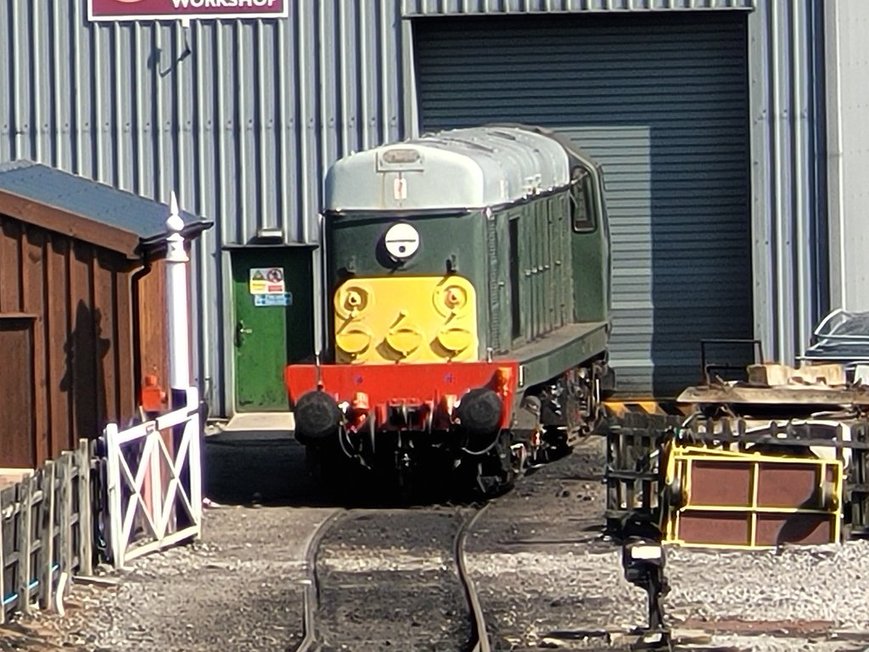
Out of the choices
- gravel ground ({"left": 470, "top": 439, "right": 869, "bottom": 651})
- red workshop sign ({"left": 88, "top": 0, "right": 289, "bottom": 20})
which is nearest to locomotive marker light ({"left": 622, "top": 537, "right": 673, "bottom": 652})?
gravel ground ({"left": 470, "top": 439, "right": 869, "bottom": 651})

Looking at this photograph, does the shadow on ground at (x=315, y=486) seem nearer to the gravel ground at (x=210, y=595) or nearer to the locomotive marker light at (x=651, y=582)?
the gravel ground at (x=210, y=595)

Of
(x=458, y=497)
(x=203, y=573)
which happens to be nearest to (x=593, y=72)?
(x=458, y=497)

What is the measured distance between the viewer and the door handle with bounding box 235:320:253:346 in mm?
23406

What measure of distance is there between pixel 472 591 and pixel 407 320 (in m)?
4.49

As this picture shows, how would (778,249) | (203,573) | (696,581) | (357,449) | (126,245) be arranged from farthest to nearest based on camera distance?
(778,249)
(357,449)
(126,245)
(203,573)
(696,581)

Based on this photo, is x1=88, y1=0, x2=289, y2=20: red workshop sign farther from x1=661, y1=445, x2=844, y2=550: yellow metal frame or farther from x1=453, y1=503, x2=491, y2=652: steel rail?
x1=661, y1=445, x2=844, y2=550: yellow metal frame

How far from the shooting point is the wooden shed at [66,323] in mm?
15438

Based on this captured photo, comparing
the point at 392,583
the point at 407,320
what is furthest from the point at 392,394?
the point at 392,583

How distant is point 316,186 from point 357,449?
24.1 ft

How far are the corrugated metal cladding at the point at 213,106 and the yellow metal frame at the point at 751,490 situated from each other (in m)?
9.80

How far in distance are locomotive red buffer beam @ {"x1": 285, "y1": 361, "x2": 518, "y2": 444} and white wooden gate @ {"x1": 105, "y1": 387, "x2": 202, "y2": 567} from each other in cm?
120

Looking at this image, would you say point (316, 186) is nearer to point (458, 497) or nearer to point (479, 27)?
point (479, 27)

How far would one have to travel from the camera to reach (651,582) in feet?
35.6

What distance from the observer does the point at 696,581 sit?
1305cm
